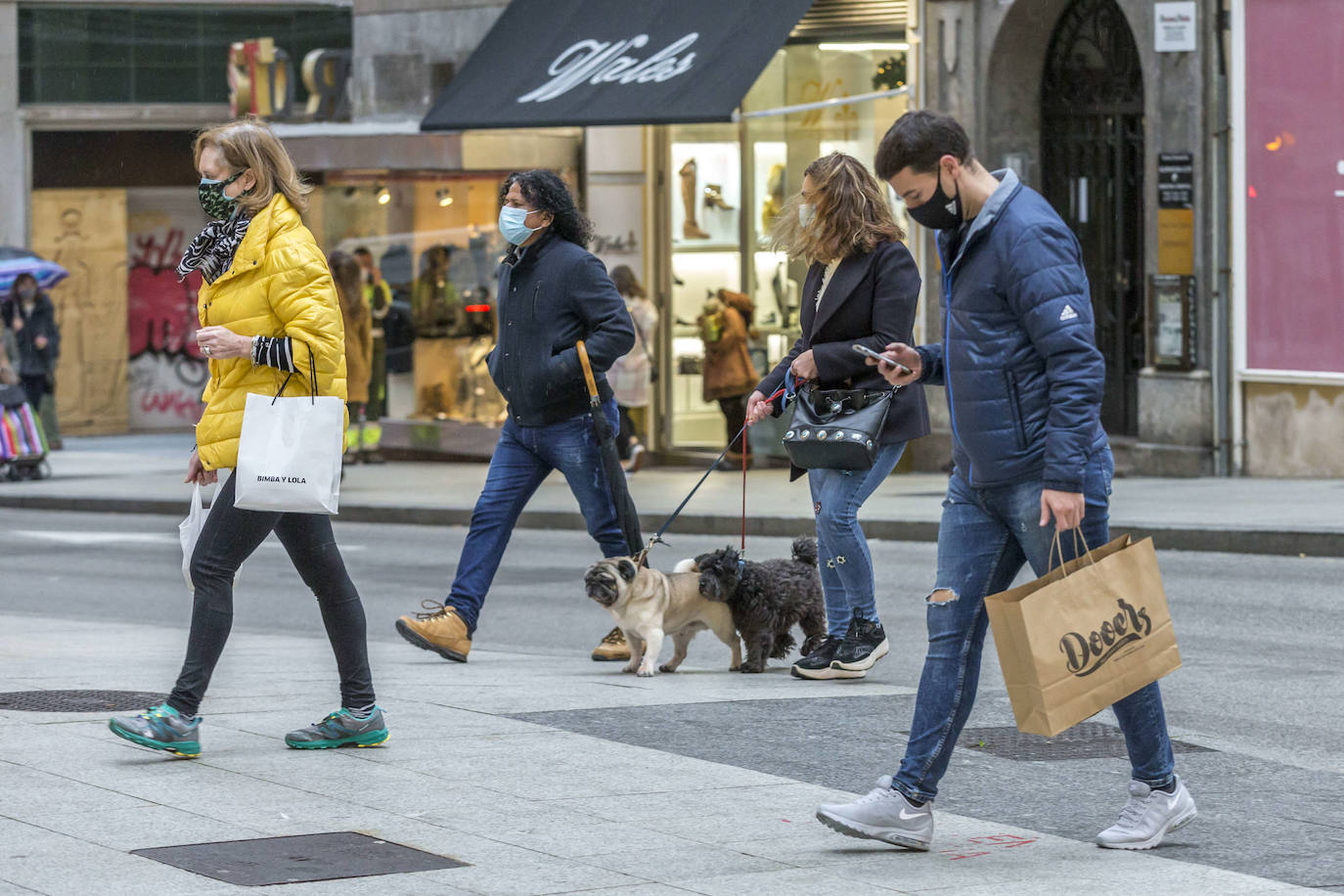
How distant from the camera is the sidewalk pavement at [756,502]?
1366 centimetres

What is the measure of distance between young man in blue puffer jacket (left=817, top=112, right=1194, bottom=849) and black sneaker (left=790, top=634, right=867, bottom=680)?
281cm

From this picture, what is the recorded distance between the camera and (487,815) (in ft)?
18.9

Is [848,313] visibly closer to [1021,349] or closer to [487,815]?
[1021,349]

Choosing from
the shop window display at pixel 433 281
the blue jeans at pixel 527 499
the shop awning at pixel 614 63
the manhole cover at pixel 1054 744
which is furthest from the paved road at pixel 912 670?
the shop window display at pixel 433 281

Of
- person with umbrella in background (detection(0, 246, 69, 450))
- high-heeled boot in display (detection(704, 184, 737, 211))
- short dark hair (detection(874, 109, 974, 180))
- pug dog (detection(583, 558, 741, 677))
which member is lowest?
pug dog (detection(583, 558, 741, 677))

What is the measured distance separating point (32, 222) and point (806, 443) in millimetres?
22171

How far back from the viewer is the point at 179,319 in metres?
29.5

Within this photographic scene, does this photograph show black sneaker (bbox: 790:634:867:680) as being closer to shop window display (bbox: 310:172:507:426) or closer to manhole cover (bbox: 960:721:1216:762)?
manhole cover (bbox: 960:721:1216:762)

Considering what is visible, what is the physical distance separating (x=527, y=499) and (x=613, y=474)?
1.18ft

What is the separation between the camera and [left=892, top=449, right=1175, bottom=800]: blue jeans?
215 inches

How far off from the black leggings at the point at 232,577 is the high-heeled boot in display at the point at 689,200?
1445cm

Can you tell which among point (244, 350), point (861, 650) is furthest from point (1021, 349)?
point (861, 650)

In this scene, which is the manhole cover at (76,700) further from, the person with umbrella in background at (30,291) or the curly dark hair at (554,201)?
the person with umbrella in background at (30,291)

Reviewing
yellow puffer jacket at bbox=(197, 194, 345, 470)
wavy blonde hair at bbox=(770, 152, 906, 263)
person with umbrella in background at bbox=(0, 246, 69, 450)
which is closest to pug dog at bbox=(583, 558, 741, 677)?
wavy blonde hair at bbox=(770, 152, 906, 263)
